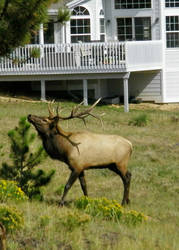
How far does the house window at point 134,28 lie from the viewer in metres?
31.4

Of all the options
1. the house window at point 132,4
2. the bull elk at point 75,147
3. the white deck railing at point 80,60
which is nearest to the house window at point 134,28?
the house window at point 132,4

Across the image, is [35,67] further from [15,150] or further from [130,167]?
[15,150]

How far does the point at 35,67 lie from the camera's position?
88.5ft

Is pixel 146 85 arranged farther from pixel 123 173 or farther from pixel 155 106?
pixel 123 173

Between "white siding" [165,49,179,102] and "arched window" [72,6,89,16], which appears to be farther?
"white siding" [165,49,179,102]

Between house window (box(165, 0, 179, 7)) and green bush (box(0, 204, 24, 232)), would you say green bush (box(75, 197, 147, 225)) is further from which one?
house window (box(165, 0, 179, 7))

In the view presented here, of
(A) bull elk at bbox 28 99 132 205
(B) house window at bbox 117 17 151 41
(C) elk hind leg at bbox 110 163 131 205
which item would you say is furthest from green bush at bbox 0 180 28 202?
(B) house window at bbox 117 17 151 41

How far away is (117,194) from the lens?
13648mm

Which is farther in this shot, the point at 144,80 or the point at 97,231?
the point at 144,80

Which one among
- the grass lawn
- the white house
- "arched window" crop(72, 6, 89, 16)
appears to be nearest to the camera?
the grass lawn

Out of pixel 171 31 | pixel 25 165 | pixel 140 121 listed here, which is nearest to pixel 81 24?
pixel 171 31

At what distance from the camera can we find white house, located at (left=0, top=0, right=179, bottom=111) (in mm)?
26891

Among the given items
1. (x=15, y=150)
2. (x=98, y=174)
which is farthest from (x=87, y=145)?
(x=98, y=174)

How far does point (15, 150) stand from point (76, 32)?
18.8 meters
